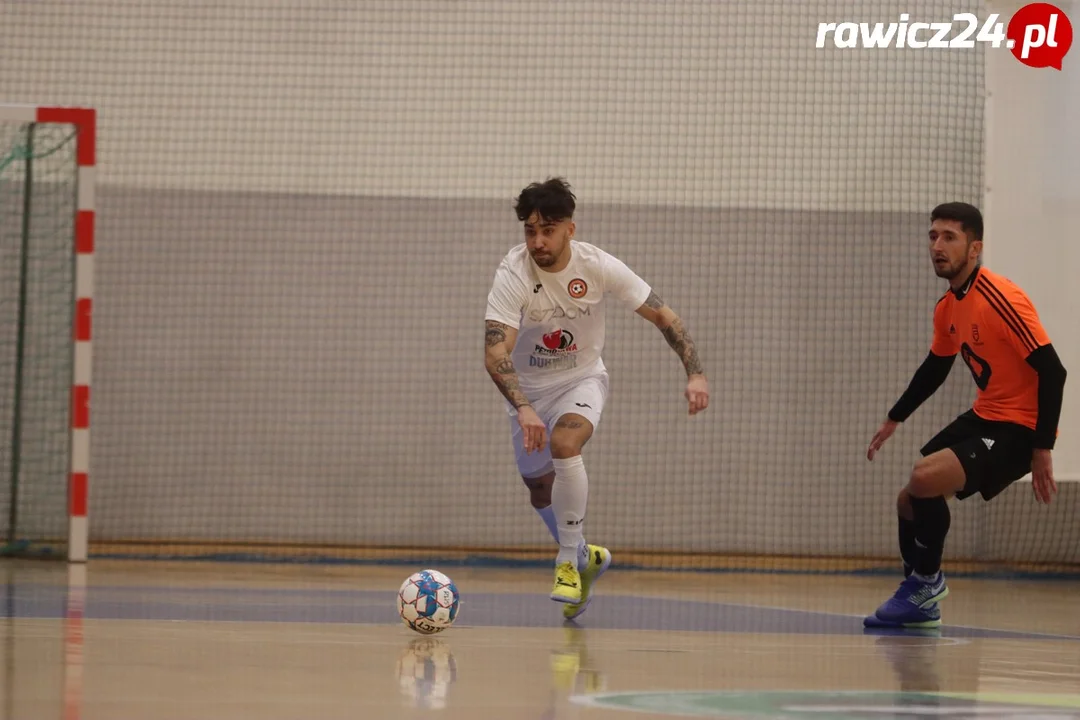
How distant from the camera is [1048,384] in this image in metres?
5.82

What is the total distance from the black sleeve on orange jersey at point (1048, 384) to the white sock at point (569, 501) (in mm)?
1924

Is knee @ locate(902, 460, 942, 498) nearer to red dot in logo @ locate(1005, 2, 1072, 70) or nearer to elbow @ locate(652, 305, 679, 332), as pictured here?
elbow @ locate(652, 305, 679, 332)

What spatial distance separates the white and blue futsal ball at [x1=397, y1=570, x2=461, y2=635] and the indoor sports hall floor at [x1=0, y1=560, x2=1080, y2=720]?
0.07 m

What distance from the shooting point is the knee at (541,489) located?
22.2 ft

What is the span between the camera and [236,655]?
14.3ft

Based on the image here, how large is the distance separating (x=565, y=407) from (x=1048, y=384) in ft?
6.69

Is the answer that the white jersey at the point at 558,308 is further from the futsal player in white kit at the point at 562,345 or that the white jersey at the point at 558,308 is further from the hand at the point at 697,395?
the hand at the point at 697,395

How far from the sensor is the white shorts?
630 centimetres

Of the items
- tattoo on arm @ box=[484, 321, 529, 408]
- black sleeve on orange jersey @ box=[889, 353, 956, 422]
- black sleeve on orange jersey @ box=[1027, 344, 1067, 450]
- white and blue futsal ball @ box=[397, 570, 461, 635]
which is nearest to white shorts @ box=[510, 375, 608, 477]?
tattoo on arm @ box=[484, 321, 529, 408]

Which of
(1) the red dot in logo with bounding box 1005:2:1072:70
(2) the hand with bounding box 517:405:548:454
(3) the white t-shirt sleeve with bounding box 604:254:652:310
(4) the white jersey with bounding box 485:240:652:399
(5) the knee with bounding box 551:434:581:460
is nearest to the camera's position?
(2) the hand with bounding box 517:405:548:454

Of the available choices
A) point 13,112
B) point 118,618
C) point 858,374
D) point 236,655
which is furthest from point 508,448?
point 236,655

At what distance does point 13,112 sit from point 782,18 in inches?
211

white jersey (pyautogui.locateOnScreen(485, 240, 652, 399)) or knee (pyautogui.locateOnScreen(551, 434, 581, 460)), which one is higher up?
white jersey (pyautogui.locateOnScreen(485, 240, 652, 399))

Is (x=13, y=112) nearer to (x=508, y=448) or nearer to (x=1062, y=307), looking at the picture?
(x=508, y=448)
